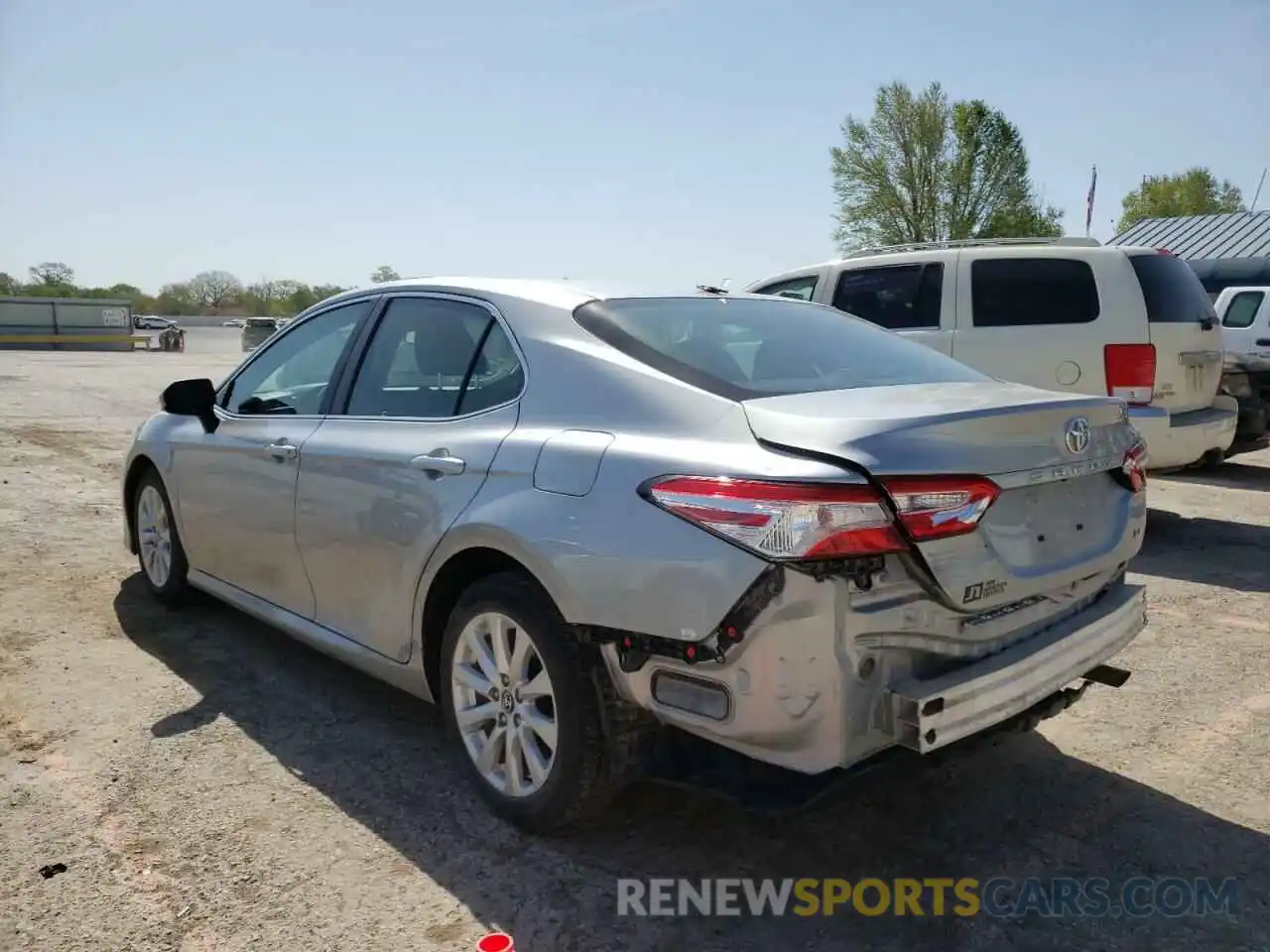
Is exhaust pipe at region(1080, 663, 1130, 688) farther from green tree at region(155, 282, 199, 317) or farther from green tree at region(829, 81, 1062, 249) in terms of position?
green tree at region(155, 282, 199, 317)

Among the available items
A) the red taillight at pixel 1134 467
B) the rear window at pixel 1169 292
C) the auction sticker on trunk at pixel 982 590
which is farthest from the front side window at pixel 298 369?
the rear window at pixel 1169 292

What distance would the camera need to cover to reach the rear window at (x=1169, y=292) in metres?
6.95

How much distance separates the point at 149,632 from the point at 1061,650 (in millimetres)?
4054

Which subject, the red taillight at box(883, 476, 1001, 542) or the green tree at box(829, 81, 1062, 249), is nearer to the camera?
the red taillight at box(883, 476, 1001, 542)

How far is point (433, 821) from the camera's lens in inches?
119

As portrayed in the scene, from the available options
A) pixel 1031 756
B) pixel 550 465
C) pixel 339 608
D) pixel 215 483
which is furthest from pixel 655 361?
pixel 215 483

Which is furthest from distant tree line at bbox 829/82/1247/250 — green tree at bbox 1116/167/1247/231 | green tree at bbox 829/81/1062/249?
green tree at bbox 1116/167/1247/231

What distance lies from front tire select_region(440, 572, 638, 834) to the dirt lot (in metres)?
0.15

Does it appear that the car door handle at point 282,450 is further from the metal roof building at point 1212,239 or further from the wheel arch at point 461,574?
the metal roof building at point 1212,239

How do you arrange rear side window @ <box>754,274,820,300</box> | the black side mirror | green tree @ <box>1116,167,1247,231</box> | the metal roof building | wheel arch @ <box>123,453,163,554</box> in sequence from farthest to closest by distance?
green tree @ <box>1116,167,1247,231</box>
the metal roof building
rear side window @ <box>754,274,820,300</box>
wheel arch @ <box>123,453,163,554</box>
the black side mirror

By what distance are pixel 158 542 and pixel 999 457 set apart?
13.9ft

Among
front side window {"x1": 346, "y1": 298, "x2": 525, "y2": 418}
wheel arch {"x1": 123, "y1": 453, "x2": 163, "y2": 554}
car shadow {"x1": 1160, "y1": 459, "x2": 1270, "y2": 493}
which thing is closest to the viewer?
front side window {"x1": 346, "y1": 298, "x2": 525, "y2": 418}

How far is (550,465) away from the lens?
9.06 feet

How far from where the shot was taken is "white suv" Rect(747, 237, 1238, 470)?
687 cm
